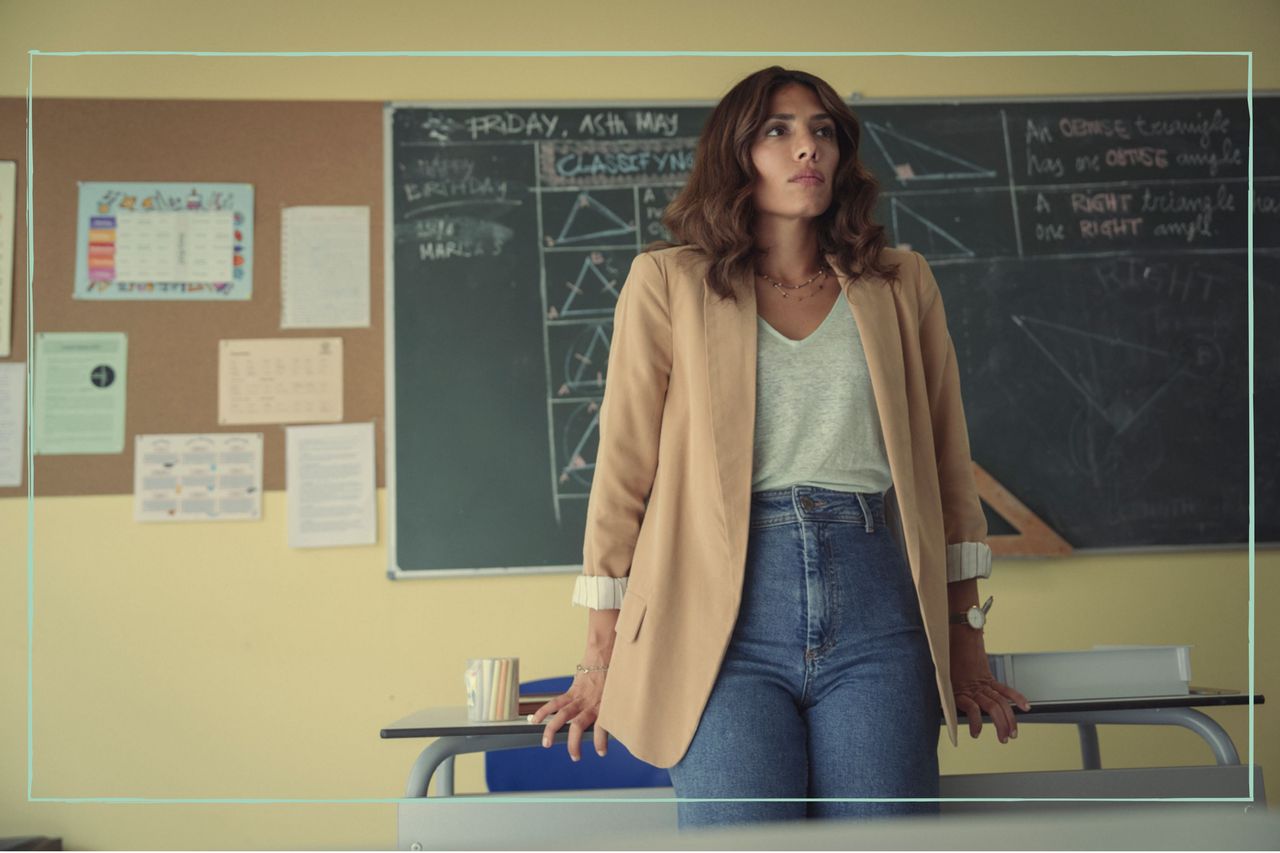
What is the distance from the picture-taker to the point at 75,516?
273 cm

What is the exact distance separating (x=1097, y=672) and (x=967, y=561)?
1.38ft

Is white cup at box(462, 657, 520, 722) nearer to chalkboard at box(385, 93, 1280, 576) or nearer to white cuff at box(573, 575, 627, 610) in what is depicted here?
white cuff at box(573, 575, 627, 610)

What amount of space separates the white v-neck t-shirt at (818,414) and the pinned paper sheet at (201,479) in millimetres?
1922

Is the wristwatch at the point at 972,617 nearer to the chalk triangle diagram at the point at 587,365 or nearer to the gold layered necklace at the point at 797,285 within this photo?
the gold layered necklace at the point at 797,285

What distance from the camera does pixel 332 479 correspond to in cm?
287

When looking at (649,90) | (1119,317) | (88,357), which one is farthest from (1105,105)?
(88,357)

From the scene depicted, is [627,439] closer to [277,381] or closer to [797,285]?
[797,285]

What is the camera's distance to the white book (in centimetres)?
159

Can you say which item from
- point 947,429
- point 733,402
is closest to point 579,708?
point 733,402

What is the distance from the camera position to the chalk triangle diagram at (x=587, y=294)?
291 cm

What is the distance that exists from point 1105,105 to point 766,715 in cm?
235

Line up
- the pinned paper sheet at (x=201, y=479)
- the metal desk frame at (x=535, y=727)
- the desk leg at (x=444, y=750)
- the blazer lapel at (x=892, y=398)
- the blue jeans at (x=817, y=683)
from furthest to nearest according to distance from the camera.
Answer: the pinned paper sheet at (x=201, y=479)
the desk leg at (x=444, y=750)
the metal desk frame at (x=535, y=727)
the blazer lapel at (x=892, y=398)
the blue jeans at (x=817, y=683)

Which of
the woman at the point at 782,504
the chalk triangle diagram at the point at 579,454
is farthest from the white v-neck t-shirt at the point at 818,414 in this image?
the chalk triangle diagram at the point at 579,454

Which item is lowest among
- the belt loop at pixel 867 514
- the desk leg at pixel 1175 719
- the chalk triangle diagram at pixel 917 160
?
the desk leg at pixel 1175 719
